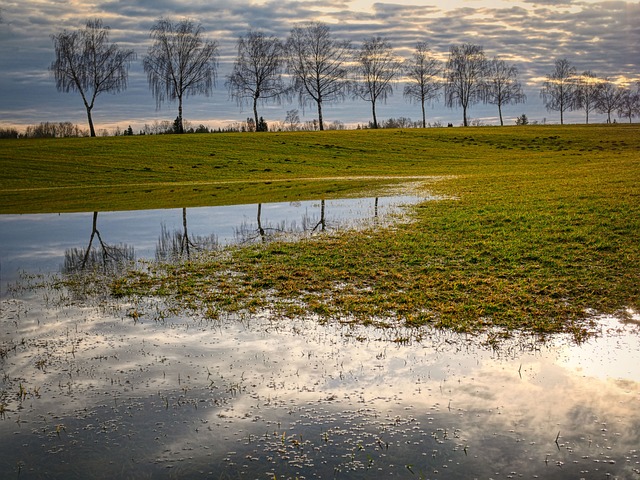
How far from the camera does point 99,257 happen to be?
1722 cm

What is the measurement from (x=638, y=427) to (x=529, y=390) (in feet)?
4.07

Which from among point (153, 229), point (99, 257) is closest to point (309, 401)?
point (99, 257)

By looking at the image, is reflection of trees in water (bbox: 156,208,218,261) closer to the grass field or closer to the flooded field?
the grass field

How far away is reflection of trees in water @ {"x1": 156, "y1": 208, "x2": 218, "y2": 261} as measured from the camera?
17323mm

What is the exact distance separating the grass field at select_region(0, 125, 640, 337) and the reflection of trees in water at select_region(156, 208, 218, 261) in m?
1.42

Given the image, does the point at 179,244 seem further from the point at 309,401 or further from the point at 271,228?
the point at 309,401

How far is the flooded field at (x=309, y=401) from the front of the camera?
591 cm

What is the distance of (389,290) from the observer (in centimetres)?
1245

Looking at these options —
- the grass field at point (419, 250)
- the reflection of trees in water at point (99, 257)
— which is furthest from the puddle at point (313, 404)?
the reflection of trees in water at point (99, 257)

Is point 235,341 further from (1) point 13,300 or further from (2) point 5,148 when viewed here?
(2) point 5,148

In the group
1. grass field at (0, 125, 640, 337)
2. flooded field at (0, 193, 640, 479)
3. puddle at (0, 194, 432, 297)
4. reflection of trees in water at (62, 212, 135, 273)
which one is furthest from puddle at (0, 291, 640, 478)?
puddle at (0, 194, 432, 297)

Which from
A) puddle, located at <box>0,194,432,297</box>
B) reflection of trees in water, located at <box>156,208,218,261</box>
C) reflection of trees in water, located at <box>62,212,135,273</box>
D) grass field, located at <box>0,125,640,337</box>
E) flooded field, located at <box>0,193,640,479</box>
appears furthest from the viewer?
puddle, located at <box>0,194,432,297</box>

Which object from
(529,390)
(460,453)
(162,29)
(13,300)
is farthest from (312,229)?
(162,29)

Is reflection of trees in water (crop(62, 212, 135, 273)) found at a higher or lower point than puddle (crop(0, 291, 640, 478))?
Answer: higher
